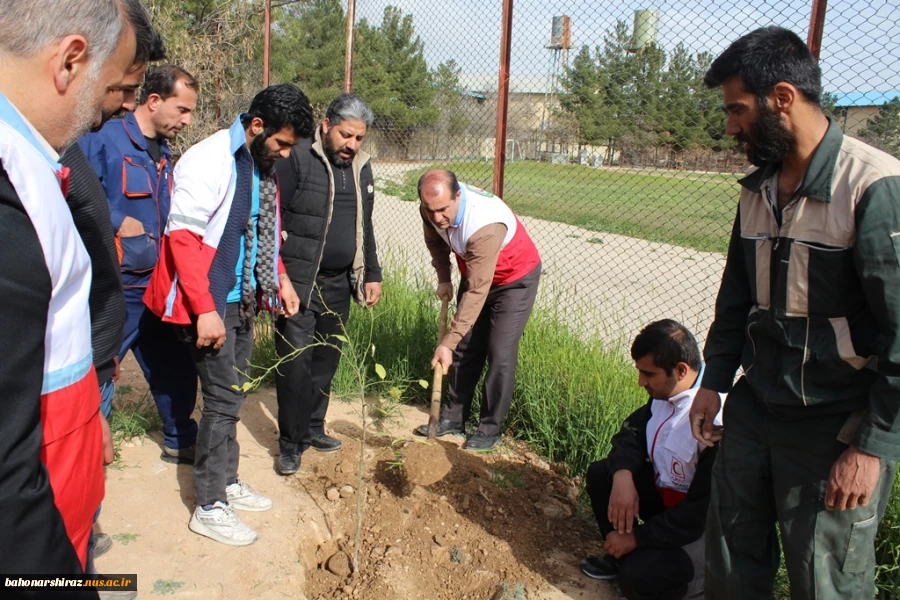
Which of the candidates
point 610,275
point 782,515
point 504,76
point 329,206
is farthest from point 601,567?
point 610,275

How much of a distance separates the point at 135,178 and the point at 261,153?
740 mm

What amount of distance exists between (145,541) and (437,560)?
51.7 inches

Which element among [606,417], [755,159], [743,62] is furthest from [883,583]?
[743,62]

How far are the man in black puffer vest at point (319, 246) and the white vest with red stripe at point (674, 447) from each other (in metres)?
1.62

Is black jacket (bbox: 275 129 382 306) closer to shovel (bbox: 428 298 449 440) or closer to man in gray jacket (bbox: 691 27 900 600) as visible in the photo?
shovel (bbox: 428 298 449 440)

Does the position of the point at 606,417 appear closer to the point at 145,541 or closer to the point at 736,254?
the point at 736,254

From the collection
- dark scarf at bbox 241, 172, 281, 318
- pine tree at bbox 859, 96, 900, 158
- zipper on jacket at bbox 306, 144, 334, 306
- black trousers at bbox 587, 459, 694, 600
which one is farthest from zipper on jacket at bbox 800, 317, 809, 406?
zipper on jacket at bbox 306, 144, 334, 306

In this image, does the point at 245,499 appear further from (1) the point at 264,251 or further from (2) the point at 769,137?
(2) the point at 769,137

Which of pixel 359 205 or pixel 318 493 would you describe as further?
pixel 359 205

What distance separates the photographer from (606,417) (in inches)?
144

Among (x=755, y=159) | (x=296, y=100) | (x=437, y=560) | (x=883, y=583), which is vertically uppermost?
(x=296, y=100)

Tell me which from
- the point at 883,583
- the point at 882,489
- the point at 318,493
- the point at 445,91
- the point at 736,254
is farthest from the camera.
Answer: the point at 445,91

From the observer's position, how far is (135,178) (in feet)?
10.6

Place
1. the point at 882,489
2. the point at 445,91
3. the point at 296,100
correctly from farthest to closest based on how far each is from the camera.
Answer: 1. the point at 445,91
2. the point at 296,100
3. the point at 882,489
